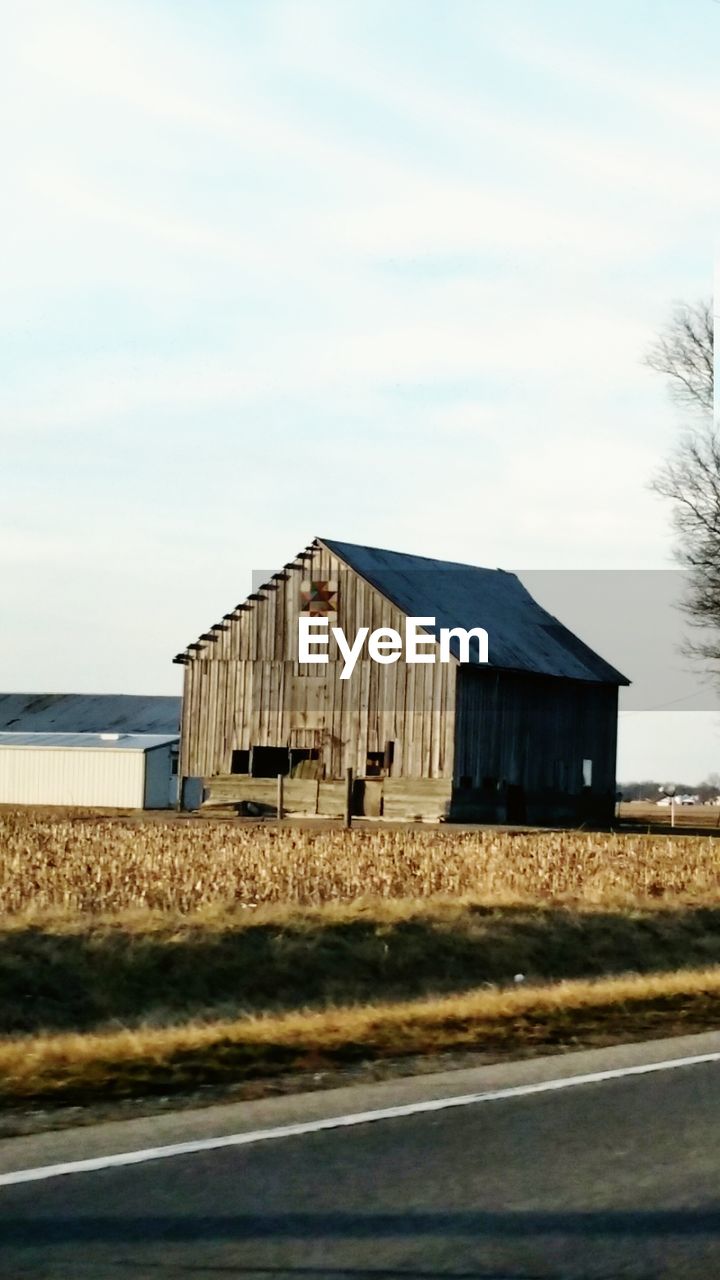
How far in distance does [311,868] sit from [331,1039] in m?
16.9

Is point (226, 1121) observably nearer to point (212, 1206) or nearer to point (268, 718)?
point (212, 1206)

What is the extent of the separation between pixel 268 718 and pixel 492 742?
764 centimetres

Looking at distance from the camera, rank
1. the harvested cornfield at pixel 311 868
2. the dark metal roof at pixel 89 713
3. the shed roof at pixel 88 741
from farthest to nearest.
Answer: the dark metal roof at pixel 89 713 → the shed roof at pixel 88 741 → the harvested cornfield at pixel 311 868

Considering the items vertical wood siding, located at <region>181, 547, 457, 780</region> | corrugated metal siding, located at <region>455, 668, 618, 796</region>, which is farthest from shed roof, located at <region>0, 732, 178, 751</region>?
corrugated metal siding, located at <region>455, 668, 618, 796</region>

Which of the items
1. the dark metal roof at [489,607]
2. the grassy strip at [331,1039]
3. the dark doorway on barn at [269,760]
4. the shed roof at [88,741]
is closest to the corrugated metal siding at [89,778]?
the shed roof at [88,741]

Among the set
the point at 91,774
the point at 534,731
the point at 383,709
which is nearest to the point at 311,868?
the point at 383,709

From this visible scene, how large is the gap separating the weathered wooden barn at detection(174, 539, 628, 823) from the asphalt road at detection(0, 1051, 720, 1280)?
44668mm

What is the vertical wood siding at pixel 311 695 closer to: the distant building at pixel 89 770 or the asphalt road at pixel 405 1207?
the distant building at pixel 89 770

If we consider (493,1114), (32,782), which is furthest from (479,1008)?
(32,782)

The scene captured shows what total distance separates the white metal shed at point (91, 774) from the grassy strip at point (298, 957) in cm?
4518

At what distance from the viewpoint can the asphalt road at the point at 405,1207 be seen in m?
5.97

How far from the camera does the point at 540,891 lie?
91.7 ft

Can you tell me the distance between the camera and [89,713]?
8988 centimetres

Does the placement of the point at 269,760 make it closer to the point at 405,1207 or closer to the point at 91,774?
the point at 91,774
